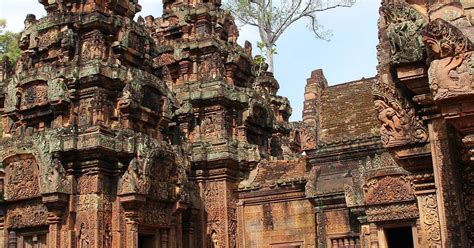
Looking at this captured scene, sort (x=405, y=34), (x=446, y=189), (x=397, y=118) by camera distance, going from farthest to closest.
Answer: (x=397, y=118), (x=446, y=189), (x=405, y=34)

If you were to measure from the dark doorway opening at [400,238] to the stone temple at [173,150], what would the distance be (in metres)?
0.04

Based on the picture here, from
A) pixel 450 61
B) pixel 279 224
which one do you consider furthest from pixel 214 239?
pixel 450 61

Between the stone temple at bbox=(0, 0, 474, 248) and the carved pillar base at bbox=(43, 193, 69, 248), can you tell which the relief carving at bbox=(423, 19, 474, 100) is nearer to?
the stone temple at bbox=(0, 0, 474, 248)

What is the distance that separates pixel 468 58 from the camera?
423 cm

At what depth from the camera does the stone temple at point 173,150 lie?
40.6 ft

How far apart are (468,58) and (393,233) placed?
982cm

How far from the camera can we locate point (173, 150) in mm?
13992

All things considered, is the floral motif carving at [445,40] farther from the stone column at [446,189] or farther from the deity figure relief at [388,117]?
the deity figure relief at [388,117]

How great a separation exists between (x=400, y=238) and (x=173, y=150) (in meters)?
5.43

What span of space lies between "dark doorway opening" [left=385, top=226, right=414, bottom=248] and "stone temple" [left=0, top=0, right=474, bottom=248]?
39 mm

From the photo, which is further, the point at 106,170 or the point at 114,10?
the point at 114,10

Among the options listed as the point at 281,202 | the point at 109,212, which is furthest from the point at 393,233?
the point at 109,212

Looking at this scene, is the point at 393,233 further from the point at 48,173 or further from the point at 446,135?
the point at 446,135

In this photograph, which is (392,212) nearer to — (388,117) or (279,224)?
(279,224)
